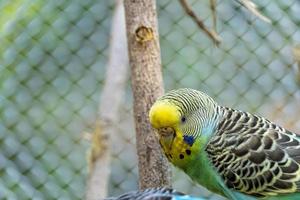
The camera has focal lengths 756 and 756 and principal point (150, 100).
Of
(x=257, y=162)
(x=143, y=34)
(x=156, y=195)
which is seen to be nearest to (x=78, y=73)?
(x=143, y=34)

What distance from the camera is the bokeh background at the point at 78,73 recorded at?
334 cm

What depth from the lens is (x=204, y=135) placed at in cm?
220

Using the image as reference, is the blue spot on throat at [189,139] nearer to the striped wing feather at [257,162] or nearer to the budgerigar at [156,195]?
the striped wing feather at [257,162]

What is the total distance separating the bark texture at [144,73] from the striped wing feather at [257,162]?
0.17 metres

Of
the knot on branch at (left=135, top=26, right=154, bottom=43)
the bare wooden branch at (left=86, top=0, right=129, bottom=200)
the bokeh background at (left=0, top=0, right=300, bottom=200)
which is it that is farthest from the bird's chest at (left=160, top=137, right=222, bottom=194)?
the bokeh background at (left=0, top=0, right=300, bottom=200)

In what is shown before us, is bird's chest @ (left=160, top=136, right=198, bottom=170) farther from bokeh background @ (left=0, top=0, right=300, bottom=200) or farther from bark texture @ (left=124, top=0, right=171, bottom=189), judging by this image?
bokeh background @ (left=0, top=0, right=300, bottom=200)

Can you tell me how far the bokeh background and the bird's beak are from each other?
122 centimetres

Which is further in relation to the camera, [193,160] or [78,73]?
[78,73]

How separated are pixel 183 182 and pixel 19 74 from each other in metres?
0.87

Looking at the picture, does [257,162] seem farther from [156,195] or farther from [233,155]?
[156,195]

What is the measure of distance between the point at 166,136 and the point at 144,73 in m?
0.19

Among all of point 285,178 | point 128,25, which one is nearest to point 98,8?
point 128,25

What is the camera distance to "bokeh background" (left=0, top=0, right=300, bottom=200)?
3.34 m

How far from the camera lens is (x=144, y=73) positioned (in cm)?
213
